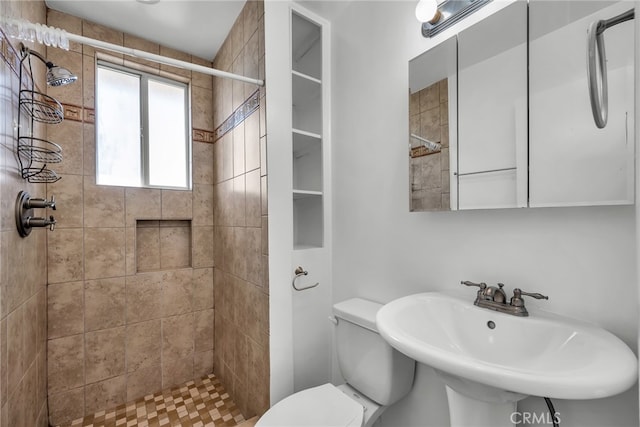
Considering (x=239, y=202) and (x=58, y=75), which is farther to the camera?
(x=239, y=202)

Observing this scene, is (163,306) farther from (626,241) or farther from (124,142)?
(626,241)

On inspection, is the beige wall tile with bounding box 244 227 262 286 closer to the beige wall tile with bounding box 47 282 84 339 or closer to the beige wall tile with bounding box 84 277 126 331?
the beige wall tile with bounding box 84 277 126 331

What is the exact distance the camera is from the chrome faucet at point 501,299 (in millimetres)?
871

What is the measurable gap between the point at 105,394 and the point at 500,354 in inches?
92.0

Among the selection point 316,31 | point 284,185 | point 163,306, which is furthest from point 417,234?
point 163,306

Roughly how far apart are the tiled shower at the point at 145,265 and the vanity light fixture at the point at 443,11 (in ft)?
2.77

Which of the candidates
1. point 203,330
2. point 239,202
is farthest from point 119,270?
point 239,202

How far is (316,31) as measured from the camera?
176 centimetres

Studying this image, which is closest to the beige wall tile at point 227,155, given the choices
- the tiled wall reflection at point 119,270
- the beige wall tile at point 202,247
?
the tiled wall reflection at point 119,270

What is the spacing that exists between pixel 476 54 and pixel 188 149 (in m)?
2.04

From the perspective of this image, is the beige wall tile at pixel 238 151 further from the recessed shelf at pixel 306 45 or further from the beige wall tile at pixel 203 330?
the beige wall tile at pixel 203 330

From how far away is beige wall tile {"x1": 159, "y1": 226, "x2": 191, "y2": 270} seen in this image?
7.02 feet

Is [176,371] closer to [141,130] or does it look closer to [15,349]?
[15,349]

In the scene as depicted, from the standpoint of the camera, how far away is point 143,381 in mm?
1983
